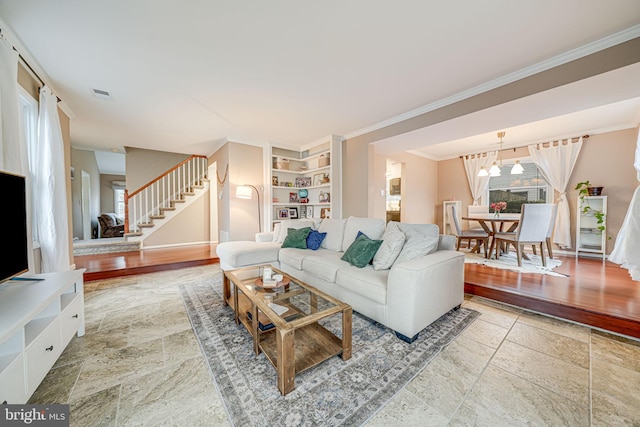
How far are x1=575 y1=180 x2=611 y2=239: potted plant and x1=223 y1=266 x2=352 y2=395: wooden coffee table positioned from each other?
532 centimetres

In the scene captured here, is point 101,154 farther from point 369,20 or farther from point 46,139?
point 369,20

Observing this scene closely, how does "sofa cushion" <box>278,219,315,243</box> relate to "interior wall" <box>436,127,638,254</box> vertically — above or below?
below

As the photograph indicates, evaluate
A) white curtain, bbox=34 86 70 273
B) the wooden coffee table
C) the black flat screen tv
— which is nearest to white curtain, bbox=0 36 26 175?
the black flat screen tv

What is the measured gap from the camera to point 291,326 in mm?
1287

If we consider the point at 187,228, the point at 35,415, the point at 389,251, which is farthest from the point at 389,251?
the point at 187,228

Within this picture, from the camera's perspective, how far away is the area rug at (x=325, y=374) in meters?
1.17

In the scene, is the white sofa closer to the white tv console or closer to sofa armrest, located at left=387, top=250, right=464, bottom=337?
sofa armrest, located at left=387, top=250, right=464, bottom=337

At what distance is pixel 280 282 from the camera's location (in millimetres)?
2004

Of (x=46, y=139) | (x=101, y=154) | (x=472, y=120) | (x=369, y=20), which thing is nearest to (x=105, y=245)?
(x=46, y=139)

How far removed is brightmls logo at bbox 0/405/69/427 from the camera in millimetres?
974

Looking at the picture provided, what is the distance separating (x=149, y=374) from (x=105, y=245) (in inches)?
196

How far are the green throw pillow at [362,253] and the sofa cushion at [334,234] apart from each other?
67cm

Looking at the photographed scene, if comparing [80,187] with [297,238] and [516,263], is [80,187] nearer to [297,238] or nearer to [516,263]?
[297,238]

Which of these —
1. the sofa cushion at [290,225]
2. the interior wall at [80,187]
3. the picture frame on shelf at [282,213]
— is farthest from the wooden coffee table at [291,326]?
the interior wall at [80,187]
